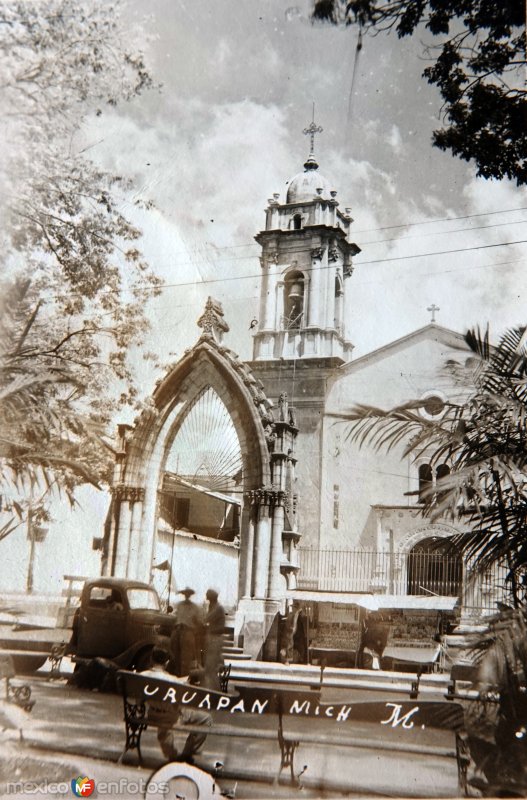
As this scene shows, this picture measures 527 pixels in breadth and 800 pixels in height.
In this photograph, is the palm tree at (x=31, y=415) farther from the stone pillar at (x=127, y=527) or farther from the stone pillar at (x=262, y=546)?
the stone pillar at (x=262, y=546)

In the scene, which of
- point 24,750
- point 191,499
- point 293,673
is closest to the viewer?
point 24,750

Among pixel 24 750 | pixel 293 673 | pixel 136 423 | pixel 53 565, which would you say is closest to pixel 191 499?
pixel 136 423

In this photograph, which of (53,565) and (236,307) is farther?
(236,307)

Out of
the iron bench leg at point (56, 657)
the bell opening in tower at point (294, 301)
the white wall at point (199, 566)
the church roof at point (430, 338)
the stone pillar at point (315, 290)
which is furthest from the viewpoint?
the bell opening in tower at point (294, 301)

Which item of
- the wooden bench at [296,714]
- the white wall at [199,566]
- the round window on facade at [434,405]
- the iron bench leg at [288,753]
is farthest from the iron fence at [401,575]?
the iron bench leg at [288,753]

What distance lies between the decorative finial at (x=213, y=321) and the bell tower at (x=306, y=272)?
202 mm

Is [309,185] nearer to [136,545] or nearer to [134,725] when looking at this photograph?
[136,545]

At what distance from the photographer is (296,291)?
3.86 metres

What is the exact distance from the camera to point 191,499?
3904mm

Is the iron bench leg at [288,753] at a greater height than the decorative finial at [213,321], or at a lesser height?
lesser

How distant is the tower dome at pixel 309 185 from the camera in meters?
3.48

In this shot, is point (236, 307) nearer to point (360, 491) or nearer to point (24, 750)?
point (360, 491)

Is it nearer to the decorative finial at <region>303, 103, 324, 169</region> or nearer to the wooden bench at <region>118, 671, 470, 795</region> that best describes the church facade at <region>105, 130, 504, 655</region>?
the decorative finial at <region>303, 103, 324, 169</region>

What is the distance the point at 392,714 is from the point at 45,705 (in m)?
1.49
